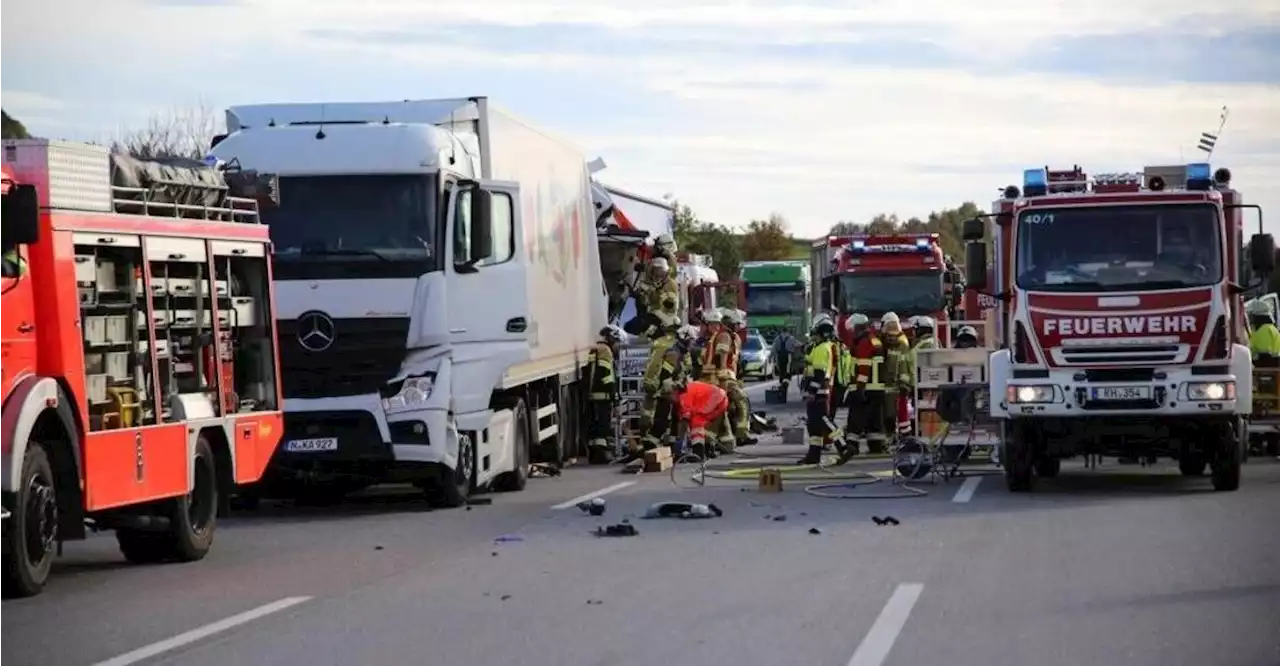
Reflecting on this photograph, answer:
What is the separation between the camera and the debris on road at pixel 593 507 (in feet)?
58.3

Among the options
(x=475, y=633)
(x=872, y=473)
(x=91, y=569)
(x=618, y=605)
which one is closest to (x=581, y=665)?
(x=475, y=633)

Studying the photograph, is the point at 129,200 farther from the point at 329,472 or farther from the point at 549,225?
the point at 549,225

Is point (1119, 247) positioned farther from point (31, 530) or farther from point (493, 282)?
point (31, 530)

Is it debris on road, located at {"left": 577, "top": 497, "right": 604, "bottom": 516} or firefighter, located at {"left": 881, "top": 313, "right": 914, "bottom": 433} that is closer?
debris on road, located at {"left": 577, "top": 497, "right": 604, "bottom": 516}

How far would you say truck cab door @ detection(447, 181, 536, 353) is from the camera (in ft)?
60.0

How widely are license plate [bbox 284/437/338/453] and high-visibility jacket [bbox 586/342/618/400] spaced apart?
283 inches

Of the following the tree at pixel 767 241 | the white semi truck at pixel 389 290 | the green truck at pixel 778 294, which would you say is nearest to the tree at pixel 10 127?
the white semi truck at pixel 389 290

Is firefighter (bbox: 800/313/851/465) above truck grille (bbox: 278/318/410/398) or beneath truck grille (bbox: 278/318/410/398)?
beneath

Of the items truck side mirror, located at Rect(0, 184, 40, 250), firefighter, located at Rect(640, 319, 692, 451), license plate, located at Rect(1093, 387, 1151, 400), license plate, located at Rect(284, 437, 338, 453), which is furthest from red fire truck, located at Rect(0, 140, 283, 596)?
firefighter, located at Rect(640, 319, 692, 451)

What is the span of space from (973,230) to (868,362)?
4.85m

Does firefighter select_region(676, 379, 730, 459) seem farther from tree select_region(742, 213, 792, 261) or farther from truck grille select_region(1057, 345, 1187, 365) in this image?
tree select_region(742, 213, 792, 261)

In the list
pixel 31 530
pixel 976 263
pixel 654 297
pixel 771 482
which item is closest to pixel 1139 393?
pixel 976 263

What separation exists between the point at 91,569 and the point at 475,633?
186 inches

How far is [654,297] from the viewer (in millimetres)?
27922
